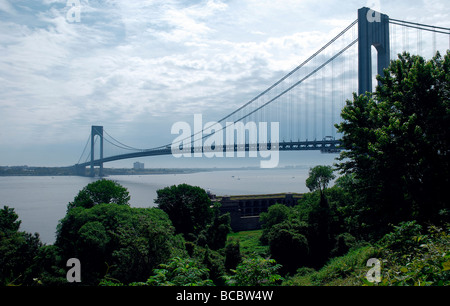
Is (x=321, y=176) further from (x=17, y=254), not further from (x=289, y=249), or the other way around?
(x=17, y=254)

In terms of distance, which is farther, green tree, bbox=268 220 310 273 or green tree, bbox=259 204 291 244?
green tree, bbox=259 204 291 244

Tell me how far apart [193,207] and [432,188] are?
733 inches

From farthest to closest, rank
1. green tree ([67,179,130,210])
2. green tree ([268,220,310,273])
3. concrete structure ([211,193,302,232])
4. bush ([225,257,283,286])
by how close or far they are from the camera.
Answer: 1. concrete structure ([211,193,302,232])
2. green tree ([67,179,130,210])
3. green tree ([268,220,310,273])
4. bush ([225,257,283,286])

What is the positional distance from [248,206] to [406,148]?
3017 cm

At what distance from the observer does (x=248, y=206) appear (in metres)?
36.5

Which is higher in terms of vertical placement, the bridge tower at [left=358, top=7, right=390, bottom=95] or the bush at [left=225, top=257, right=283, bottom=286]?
the bridge tower at [left=358, top=7, right=390, bottom=95]

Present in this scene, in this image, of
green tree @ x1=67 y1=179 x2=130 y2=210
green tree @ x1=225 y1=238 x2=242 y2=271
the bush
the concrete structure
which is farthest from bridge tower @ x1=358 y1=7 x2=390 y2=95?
the concrete structure

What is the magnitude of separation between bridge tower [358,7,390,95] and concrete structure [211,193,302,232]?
2073cm

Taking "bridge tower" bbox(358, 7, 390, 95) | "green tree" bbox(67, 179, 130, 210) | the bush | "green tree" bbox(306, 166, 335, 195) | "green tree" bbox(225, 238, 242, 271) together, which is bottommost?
"green tree" bbox(225, 238, 242, 271)

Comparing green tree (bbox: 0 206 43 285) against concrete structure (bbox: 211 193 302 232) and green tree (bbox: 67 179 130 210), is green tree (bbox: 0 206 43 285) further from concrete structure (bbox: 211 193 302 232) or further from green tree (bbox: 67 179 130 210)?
concrete structure (bbox: 211 193 302 232)

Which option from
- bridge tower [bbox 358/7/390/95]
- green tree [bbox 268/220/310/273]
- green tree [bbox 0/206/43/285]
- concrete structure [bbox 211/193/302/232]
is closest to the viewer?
green tree [bbox 0/206/43/285]

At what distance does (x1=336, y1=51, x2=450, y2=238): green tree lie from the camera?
6.95 meters

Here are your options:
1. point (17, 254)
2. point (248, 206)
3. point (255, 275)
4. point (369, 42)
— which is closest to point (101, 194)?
point (17, 254)
